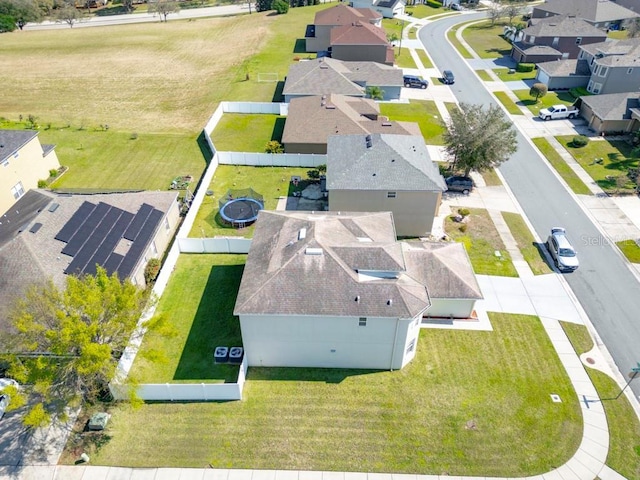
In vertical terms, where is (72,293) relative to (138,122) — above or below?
above

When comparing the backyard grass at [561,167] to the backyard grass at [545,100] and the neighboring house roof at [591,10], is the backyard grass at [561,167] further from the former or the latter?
the neighboring house roof at [591,10]

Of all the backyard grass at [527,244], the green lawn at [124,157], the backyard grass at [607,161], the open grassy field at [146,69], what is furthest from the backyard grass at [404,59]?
the backyard grass at [527,244]

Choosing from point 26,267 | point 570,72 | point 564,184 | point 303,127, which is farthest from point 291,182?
point 570,72

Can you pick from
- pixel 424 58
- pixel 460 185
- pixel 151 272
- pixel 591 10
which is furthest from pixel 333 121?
pixel 591 10

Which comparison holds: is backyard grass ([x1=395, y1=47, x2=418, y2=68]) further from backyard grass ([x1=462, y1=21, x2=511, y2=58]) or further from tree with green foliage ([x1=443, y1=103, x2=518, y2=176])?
tree with green foliage ([x1=443, y1=103, x2=518, y2=176])

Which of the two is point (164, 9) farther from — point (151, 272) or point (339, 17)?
point (151, 272)

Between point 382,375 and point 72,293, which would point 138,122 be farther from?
point 382,375

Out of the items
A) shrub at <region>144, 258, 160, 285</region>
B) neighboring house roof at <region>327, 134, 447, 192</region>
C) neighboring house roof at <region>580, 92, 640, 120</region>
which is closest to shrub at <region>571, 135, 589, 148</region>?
neighboring house roof at <region>580, 92, 640, 120</region>
